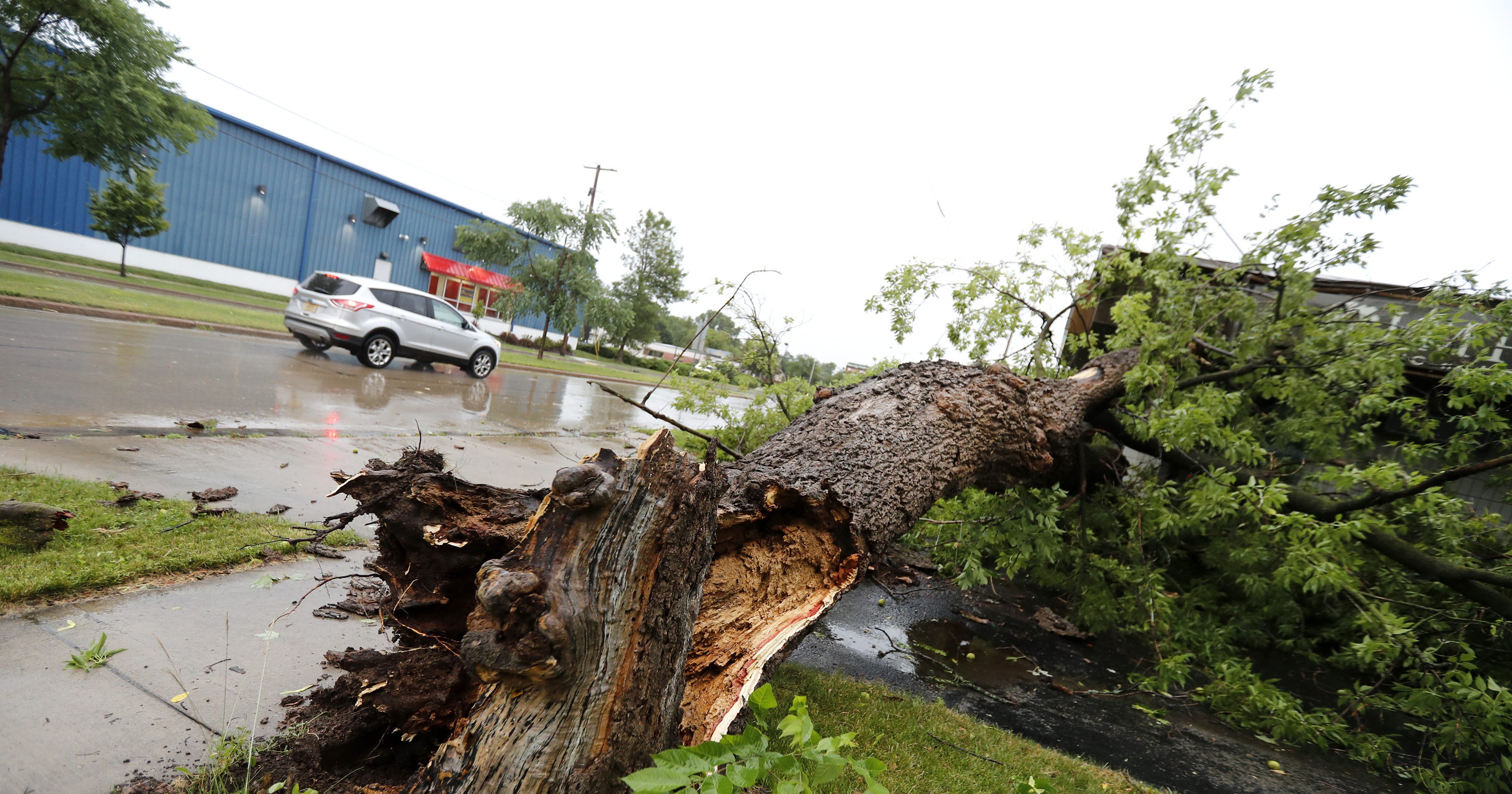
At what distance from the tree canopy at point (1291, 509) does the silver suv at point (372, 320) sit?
35.3 ft

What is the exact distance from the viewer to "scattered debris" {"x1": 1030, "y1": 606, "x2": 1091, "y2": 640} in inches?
215

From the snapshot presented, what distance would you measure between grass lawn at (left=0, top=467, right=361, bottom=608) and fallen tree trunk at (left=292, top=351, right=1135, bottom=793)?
1570 mm

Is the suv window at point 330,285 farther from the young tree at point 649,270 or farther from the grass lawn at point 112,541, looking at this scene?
the young tree at point 649,270

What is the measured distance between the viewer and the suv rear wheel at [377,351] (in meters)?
12.1

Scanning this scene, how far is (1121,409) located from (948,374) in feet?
6.69

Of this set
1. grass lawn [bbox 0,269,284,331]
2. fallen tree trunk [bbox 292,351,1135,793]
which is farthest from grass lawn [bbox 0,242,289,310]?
fallen tree trunk [bbox 292,351,1135,793]

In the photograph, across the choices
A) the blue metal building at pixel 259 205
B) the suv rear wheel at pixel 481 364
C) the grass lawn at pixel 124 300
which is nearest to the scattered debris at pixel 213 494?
the grass lawn at pixel 124 300

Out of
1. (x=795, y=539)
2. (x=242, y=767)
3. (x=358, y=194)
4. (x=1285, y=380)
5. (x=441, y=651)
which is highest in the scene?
(x=358, y=194)

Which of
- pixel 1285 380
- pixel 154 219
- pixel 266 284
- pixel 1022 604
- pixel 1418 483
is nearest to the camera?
pixel 1418 483

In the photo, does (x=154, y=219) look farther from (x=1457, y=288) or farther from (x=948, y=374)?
(x=1457, y=288)

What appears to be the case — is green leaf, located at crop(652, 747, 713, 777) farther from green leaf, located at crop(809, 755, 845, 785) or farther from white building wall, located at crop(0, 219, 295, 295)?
white building wall, located at crop(0, 219, 295, 295)

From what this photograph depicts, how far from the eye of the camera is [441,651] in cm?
205

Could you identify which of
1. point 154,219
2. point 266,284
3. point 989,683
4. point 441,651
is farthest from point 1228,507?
point 266,284

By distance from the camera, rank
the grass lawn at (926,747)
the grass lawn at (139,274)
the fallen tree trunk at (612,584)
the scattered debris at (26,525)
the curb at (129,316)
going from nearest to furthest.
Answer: the fallen tree trunk at (612,584) → the grass lawn at (926,747) → the scattered debris at (26,525) → the curb at (129,316) → the grass lawn at (139,274)
